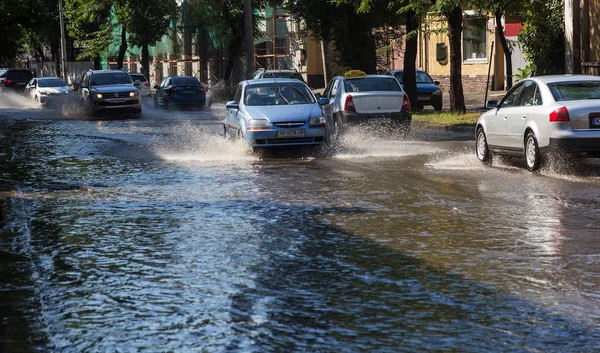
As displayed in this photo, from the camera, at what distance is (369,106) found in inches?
898

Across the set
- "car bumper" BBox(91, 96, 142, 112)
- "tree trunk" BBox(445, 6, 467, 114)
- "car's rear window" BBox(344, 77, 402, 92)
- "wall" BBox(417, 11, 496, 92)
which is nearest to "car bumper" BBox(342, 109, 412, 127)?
"car's rear window" BBox(344, 77, 402, 92)

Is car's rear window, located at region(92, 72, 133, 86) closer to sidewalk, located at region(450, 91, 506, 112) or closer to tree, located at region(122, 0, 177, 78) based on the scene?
sidewalk, located at region(450, 91, 506, 112)

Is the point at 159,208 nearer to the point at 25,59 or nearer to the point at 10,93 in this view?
the point at 10,93

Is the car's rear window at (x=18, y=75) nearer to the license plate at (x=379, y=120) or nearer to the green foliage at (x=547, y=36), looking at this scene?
the green foliage at (x=547, y=36)

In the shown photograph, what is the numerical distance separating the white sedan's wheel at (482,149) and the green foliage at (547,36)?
18595mm

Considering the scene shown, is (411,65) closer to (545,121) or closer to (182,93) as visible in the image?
(182,93)

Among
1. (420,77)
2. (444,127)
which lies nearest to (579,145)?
(444,127)

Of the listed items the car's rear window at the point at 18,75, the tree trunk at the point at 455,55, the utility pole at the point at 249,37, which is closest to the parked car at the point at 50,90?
the utility pole at the point at 249,37

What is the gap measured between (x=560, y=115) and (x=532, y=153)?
0.91 meters

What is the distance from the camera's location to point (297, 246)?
927 cm

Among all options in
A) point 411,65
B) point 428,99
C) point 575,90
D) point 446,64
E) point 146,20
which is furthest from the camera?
point 146,20

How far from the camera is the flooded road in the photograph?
6.11 m

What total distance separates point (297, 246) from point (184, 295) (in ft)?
7.23

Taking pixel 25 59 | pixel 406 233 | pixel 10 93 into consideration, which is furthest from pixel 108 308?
pixel 25 59
